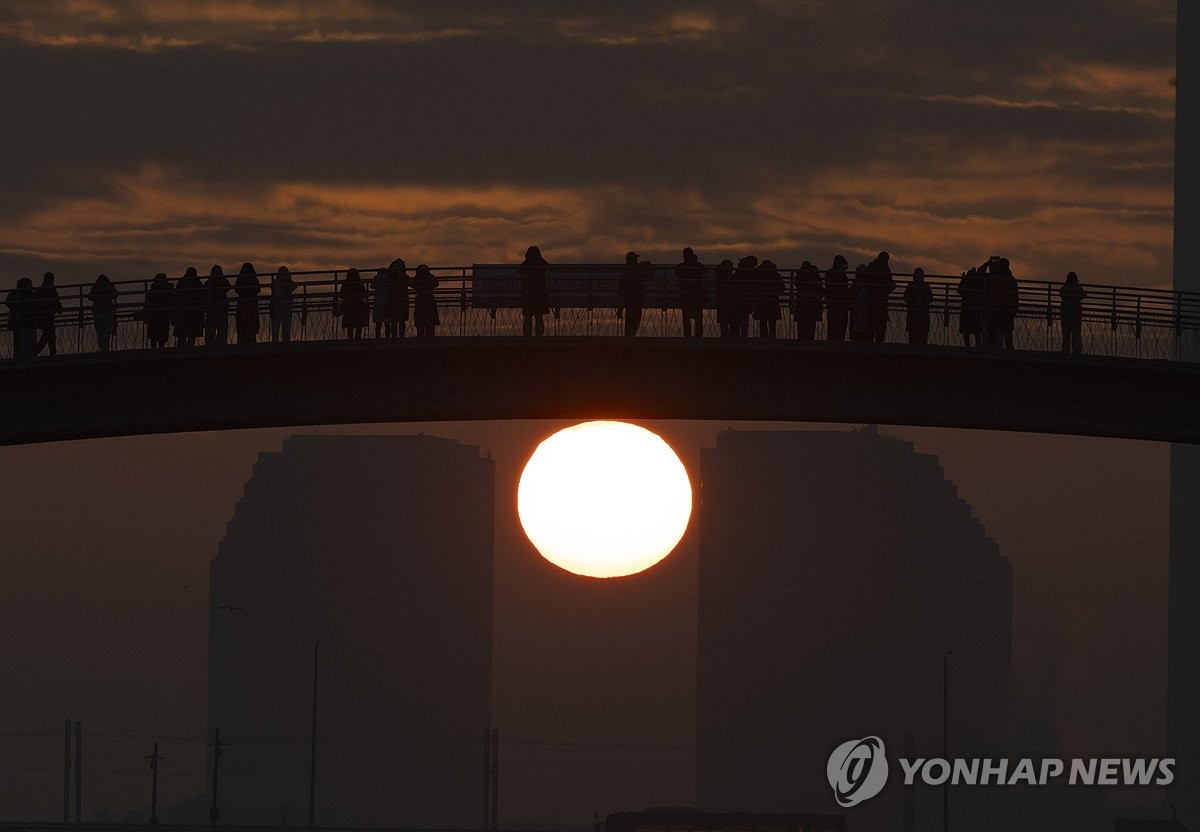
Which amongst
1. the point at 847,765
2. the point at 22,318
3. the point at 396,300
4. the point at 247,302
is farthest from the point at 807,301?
the point at 847,765

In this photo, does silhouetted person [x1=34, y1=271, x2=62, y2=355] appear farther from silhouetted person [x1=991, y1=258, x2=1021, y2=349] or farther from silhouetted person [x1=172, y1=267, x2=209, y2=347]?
silhouetted person [x1=991, y1=258, x2=1021, y2=349]

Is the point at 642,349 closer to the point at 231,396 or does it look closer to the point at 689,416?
the point at 689,416

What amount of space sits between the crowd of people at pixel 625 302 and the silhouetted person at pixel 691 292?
20 mm

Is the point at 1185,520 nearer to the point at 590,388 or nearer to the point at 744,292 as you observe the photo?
the point at 590,388

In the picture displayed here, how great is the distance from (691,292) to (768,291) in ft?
5.18

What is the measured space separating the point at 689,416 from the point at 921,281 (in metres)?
5.93

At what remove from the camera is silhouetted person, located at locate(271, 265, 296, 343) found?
54.0 m

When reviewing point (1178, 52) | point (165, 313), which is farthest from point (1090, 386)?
point (1178, 52)

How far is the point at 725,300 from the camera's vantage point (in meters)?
53.9

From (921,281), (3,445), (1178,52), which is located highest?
(1178,52)

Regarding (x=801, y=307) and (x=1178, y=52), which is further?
(x=1178, y=52)

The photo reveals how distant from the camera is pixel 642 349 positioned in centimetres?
5606

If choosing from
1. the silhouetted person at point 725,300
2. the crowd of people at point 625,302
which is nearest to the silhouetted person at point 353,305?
the crowd of people at point 625,302

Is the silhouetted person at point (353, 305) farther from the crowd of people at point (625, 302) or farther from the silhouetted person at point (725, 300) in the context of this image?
the silhouetted person at point (725, 300)
